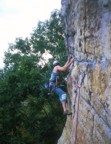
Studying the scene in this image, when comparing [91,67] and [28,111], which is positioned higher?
[28,111]

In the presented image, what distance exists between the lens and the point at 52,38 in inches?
1148

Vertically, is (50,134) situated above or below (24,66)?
below

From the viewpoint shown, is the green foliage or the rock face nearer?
the rock face

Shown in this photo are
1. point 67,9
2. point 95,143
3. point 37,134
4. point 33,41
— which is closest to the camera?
point 95,143

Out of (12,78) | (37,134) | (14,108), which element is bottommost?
(37,134)

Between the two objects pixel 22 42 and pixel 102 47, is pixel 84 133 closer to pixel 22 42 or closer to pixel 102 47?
pixel 102 47

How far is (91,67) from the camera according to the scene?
744 cm

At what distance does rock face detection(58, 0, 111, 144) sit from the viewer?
20.6 feet

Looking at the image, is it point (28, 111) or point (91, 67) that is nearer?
point (91, 67)

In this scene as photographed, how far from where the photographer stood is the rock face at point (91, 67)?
629 centimetres

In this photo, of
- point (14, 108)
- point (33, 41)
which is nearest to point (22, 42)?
point (33, 41)

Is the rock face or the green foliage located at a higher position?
the green foliage

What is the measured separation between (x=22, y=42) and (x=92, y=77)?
25.9 metres

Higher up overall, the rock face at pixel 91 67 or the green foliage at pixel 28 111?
the green foliage at pixel 28 111
